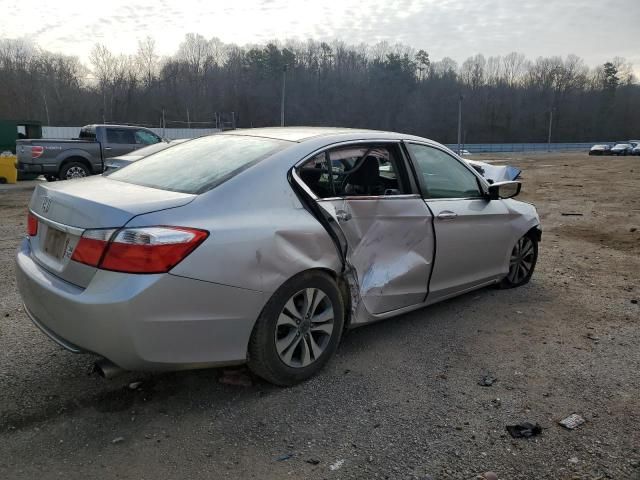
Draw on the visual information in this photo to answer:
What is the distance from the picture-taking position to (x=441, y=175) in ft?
14.6

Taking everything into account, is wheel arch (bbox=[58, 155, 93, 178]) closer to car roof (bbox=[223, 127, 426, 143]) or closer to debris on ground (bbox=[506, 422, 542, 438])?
car roof (bbox=[223, 127, 426, 143])

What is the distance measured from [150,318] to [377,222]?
1.74 m

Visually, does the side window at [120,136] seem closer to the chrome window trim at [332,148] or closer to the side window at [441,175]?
the side window at [441,175]

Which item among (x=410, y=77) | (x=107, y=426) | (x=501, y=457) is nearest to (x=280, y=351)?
(x=107, y=426)

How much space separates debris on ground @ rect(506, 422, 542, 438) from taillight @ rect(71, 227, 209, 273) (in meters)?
1.97

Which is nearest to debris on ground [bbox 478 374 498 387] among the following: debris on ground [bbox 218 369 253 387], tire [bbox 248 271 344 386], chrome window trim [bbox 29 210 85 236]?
tire [bbox 248 271 344 386]

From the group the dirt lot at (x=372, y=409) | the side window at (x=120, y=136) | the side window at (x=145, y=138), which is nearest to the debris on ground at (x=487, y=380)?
the dirt lot at (x=372, y=409)

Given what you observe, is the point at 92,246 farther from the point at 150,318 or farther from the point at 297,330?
the point at 297,330

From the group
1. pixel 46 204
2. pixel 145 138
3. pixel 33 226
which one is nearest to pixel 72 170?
pixel 145 138

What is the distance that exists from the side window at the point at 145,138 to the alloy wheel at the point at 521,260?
14478mm

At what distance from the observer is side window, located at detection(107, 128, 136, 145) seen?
655 inches

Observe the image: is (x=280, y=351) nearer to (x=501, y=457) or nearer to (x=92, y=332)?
(x=92, y=332)

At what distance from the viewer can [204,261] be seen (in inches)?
110

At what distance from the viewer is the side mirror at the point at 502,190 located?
4.89 meters
